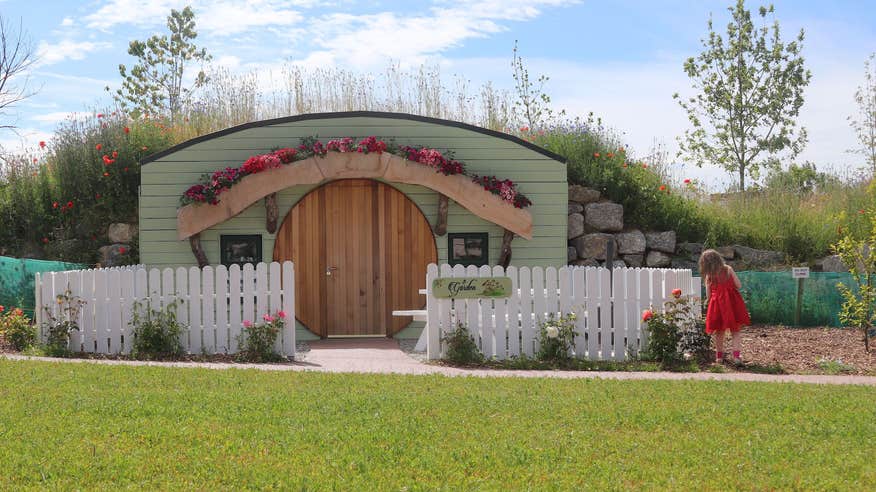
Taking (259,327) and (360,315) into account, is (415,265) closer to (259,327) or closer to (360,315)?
(360,315)

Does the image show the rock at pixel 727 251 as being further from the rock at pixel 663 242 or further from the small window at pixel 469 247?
the small window at pixel 469 247

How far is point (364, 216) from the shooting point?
14.1m

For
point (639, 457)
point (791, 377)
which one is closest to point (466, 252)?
point (791, 377)

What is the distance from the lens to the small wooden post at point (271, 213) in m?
13.7

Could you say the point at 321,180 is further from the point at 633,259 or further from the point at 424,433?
the point at 424,433

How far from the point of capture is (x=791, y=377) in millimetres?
9883

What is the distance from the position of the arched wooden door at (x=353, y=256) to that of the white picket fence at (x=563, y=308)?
3123mm

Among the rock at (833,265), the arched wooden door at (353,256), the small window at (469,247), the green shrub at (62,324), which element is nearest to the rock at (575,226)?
the small window at (469,247)

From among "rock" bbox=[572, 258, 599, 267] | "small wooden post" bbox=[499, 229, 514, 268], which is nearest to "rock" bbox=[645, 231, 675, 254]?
"rock" bbox=[572, 258, 599, 267]

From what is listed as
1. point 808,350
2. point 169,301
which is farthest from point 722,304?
point 169,301

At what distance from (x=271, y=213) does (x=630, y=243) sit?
6.25m

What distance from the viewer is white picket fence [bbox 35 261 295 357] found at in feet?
36.7

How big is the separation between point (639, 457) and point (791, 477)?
38.5 inches

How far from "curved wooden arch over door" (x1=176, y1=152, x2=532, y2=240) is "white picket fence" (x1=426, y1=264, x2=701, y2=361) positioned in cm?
299
